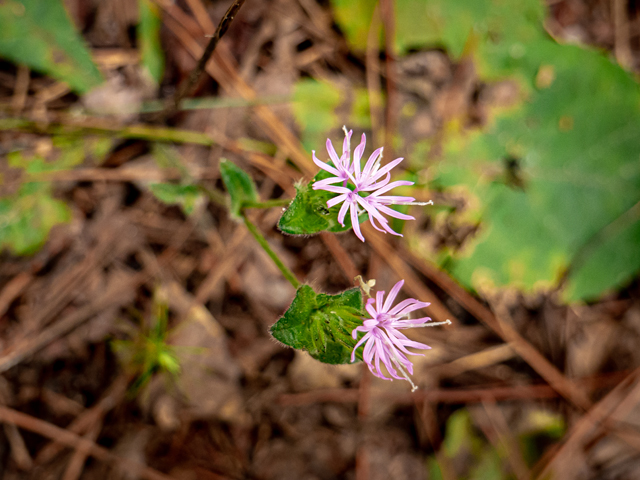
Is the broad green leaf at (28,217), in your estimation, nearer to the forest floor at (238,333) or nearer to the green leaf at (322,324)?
the forest floor at (238,333)

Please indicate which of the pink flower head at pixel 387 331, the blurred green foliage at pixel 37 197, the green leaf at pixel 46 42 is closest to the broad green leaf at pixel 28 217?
the blurred green foliage at pixel 37 197

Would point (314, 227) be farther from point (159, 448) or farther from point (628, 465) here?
point (628, 465)

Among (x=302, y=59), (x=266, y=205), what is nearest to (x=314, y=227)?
(x=266, y=205)

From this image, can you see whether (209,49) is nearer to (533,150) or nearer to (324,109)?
(324,109)

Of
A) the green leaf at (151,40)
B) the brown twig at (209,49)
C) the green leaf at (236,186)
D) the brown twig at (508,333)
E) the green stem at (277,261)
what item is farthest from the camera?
the brown twig at (508,333)

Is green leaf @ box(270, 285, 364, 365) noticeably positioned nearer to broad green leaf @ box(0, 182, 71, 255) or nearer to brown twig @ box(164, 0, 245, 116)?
brown twig @ box(164, 0, 245, 116)

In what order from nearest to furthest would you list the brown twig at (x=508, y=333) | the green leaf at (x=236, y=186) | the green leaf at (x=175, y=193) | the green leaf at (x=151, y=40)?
the green leaf at (x=236, y=186) → the green leaf at (x=175, y=193) → the green leaf at (x=151, y=40) → the brown twig at (x=508, y=333)
